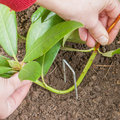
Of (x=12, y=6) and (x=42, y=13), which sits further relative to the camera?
(x=42, y=13)

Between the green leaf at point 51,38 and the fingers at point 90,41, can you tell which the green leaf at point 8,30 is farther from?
the fingers at point 90,41

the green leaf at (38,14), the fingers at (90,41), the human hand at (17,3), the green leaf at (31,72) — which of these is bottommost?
the fingers at (90,41)

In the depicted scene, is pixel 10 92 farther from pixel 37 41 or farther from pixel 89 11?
pixel 89 11

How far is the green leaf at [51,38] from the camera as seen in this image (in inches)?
30.2

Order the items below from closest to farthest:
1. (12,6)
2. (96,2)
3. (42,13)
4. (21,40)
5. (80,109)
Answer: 1. (12,6)
2. (96,2)
3. (42,13)
4. (80,109)
5. (21,40)

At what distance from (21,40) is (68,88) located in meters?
0.40

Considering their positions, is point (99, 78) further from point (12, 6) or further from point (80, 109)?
point (12, 6)

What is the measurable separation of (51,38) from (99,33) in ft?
0.72

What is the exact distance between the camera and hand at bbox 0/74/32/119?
2.74ft

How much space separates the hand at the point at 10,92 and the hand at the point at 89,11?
338mm

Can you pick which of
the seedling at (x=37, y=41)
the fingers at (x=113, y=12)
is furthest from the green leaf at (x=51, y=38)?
the fingers at (x=113, y=12)

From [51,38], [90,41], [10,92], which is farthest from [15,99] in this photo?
[90,41]

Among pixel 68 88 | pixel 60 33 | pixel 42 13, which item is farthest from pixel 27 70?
pixel 68 88

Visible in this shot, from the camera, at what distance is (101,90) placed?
114cm
